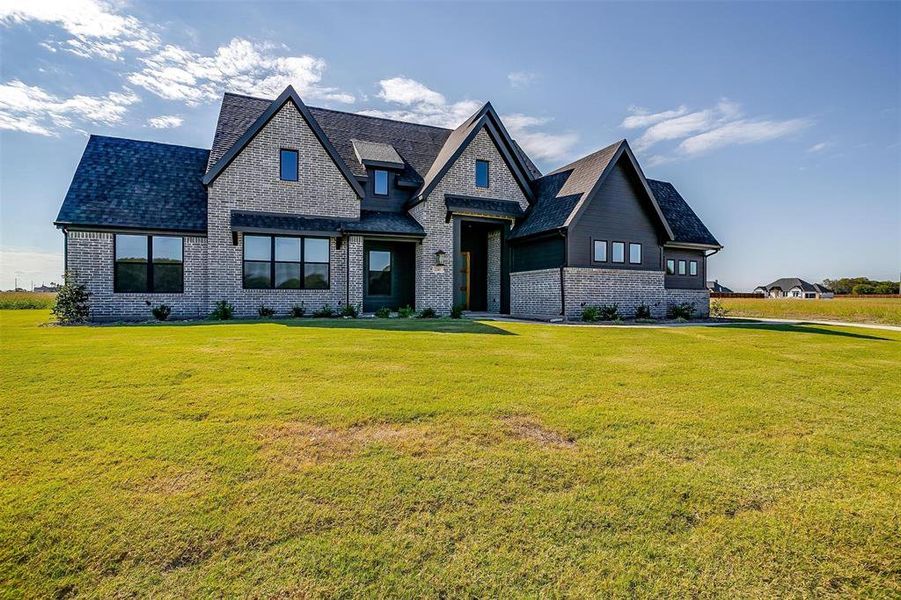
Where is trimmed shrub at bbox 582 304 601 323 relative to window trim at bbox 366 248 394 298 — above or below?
below

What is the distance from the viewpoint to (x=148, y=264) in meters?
16.1

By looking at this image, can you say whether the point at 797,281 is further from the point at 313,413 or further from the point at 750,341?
the point at 313,413

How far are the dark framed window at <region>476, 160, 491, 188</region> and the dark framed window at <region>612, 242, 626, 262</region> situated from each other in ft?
20.3

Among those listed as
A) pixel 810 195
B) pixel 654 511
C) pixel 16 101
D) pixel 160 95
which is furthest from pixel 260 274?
pixel 810 195

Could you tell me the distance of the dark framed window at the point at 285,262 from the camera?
16.7 m

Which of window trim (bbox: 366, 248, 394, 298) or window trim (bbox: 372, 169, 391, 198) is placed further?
window trim (bbox: 372, 169, 391, 198)

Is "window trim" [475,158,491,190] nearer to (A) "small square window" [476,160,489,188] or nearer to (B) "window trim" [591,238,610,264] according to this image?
(A) "small square window" [476,160,489,188]

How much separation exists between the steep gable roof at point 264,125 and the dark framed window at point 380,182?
152 cm

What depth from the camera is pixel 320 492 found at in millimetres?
3092

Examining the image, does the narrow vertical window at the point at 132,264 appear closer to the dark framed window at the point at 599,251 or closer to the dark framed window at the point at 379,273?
the dark framed window at the point at 379,273

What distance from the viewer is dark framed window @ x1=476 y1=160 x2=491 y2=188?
19875 mm

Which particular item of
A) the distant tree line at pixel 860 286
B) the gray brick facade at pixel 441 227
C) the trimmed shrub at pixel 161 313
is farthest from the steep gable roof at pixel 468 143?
the distant tree line at pixel 860 286

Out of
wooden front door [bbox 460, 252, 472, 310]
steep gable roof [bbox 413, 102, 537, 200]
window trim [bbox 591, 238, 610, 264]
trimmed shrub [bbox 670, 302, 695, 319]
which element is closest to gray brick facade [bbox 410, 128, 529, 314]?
steep gable roof [bbox 413, 102, 537, 200]

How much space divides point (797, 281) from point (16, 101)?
12894cm
